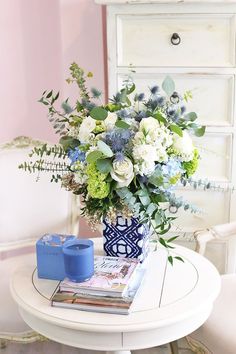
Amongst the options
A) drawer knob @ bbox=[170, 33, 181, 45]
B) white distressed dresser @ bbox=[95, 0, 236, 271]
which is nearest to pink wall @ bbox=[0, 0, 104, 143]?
white distressed dresser @ bbox=[95, 0, 236, 271]

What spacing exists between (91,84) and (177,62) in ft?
2.06

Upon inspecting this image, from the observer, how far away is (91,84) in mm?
2645

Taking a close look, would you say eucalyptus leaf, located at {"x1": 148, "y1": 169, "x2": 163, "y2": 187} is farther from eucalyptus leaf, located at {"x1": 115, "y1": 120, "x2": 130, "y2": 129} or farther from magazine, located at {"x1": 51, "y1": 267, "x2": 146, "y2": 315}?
magazine, located at {"x1": 51, "y1": 267, "x2": 146, "y2": 315}

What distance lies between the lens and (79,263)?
155 cm

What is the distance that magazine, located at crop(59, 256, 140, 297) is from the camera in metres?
1.51

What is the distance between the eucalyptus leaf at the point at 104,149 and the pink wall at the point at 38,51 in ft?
3.91

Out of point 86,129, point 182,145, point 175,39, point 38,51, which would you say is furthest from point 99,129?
point 38,51

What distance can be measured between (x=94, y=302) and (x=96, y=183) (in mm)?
330

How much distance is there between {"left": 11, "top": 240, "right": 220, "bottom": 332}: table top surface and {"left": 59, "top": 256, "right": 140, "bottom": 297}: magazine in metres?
0.06

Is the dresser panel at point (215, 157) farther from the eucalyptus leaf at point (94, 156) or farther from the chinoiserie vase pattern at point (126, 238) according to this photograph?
the eucalyptus leaf at point (94, 156)

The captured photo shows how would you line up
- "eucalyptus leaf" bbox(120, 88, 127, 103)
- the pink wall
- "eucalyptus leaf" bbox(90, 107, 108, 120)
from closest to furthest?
1. "eucalyptus leaf" bbox(90, 107, 108, 120)
2. "eucalyptus leaf" bbox(120, 88, 127, 103)
3. the pink wall

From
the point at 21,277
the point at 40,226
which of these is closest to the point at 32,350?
the point at 40,226

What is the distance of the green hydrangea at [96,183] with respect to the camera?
153 centimetres

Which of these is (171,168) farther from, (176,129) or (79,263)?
(79,263)
